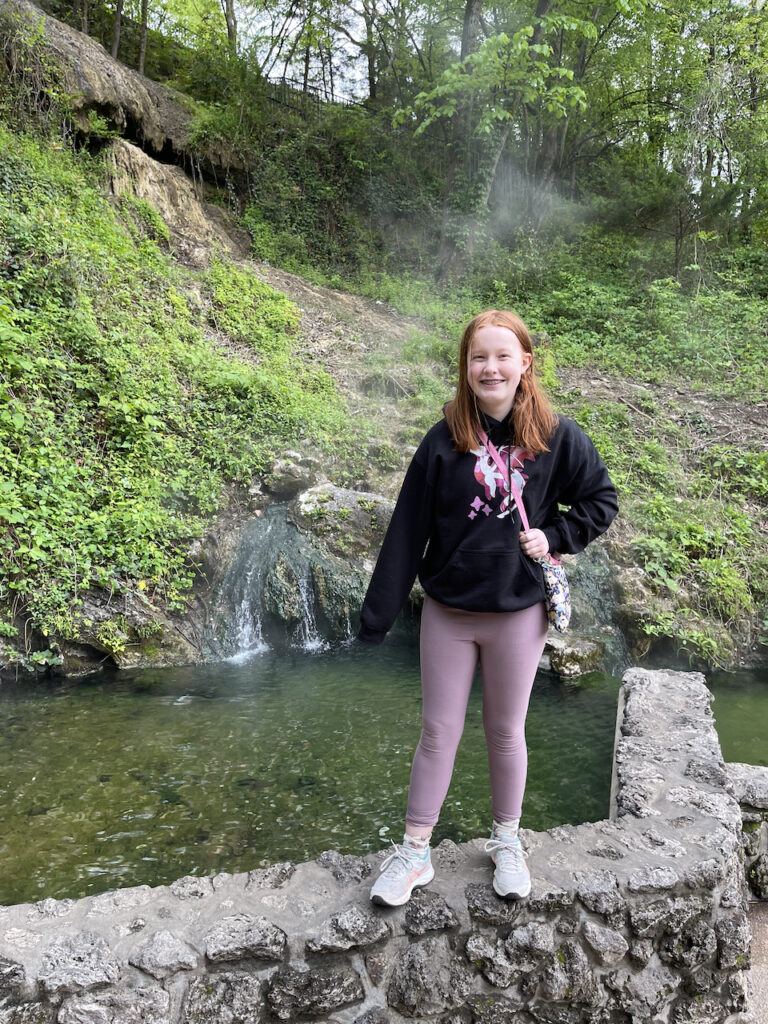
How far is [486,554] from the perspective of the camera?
211 cm

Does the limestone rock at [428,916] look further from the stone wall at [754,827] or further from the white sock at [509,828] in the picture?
the stone wall at [754,827]

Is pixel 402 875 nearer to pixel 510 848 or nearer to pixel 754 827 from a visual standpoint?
pixel 510 848

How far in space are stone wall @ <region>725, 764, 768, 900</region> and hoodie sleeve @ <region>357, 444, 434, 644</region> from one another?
207 cm

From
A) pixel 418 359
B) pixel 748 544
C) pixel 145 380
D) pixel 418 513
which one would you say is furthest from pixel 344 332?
pixel 418 513

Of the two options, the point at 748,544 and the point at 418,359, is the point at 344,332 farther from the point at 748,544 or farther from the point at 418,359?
the point at 748,544

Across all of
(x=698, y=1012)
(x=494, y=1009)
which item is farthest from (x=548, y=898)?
(x=698, y=1012)

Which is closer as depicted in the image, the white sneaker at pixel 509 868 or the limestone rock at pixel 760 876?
the white sneaker at pixel 509 868

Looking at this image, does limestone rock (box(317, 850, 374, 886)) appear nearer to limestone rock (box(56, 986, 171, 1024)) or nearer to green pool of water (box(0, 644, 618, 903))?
limestone rock (box(56, 986, 171, 1024))

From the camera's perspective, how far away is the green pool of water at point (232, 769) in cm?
349

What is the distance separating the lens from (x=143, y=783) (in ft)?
13.6

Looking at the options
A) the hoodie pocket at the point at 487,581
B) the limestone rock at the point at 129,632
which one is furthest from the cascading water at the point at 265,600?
the hoodie pocket at the point at 487,581

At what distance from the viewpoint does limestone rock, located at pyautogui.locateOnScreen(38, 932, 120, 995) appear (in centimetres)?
194

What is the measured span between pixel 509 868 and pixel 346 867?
60cm

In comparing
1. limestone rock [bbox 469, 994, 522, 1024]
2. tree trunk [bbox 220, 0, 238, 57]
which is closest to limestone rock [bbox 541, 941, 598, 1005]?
limestone rock [bbox 469, 994, 522, 1024]
